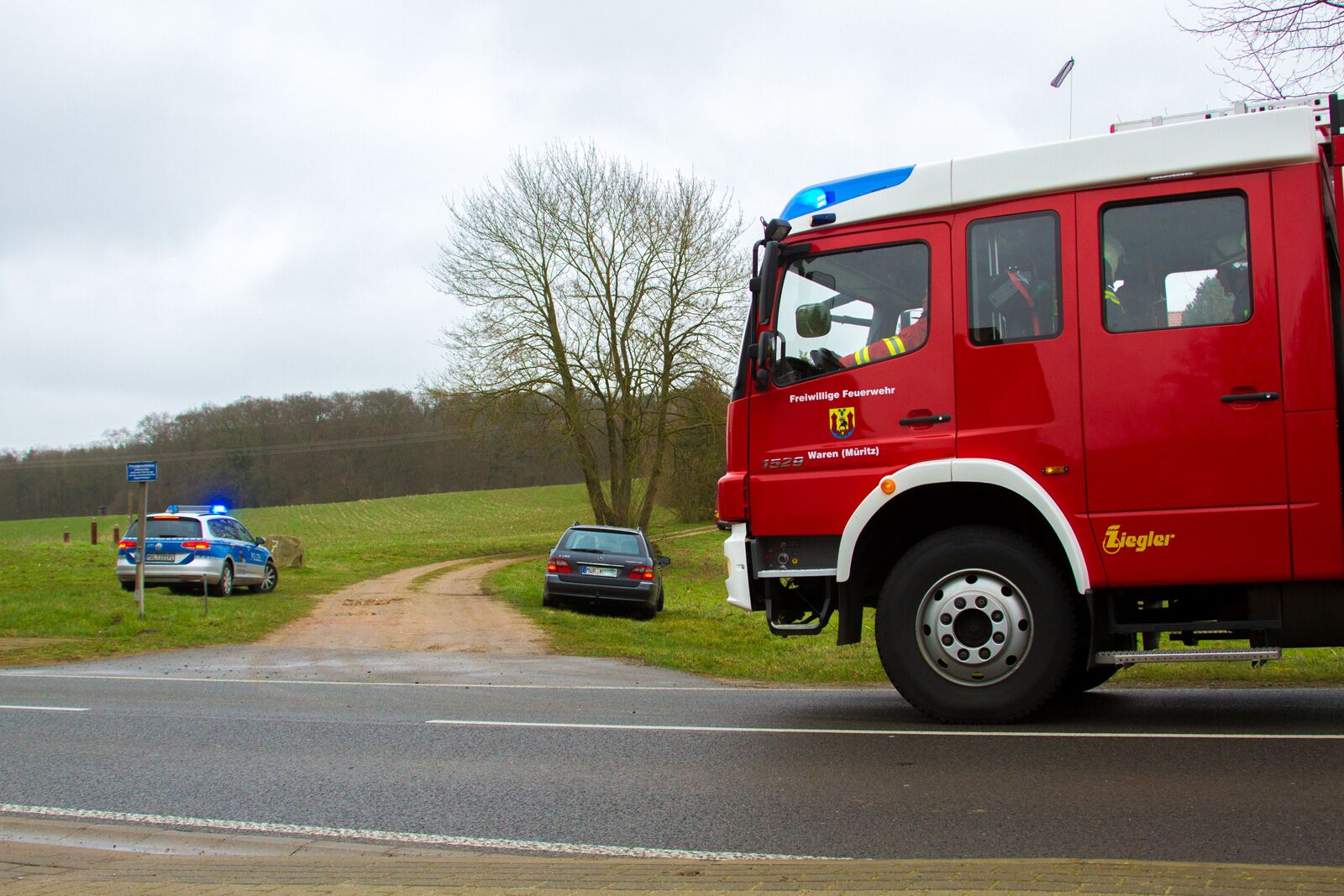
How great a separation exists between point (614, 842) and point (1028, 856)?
1.52 m

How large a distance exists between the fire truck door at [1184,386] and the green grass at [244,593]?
11405 mm

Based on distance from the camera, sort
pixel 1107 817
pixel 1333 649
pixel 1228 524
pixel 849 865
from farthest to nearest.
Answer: pixel 1333 649 → pixel 1228 524 → pixel 1107 817 → pixel 849 865

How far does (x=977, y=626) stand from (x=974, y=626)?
0.02m

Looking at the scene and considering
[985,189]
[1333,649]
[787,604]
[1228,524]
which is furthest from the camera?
[1333,649]

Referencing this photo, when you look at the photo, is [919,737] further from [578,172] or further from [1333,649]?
[578,172]

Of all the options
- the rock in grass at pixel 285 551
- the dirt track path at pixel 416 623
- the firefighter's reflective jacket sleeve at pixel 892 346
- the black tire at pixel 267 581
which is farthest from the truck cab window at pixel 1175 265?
the rock in grass at pixel 285 551

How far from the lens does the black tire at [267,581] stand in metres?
23.5

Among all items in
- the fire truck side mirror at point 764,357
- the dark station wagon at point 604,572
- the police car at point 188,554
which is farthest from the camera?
the police car at point 188,554

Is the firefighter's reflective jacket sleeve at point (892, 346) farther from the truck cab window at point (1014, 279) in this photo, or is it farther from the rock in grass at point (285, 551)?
the rock in grass at point (285, 551)

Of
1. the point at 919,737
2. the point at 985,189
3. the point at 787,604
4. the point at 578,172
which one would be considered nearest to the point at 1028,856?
the point at 919,737

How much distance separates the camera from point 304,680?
10.4m

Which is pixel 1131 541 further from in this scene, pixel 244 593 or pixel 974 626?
pixel 244 593

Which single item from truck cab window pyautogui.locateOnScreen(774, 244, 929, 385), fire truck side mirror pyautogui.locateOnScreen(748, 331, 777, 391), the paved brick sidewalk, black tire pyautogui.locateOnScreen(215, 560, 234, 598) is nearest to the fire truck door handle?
truck cab window pyautogui.locateOnScreen(774, 244, 929, 385)

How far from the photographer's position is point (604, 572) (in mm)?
18266
